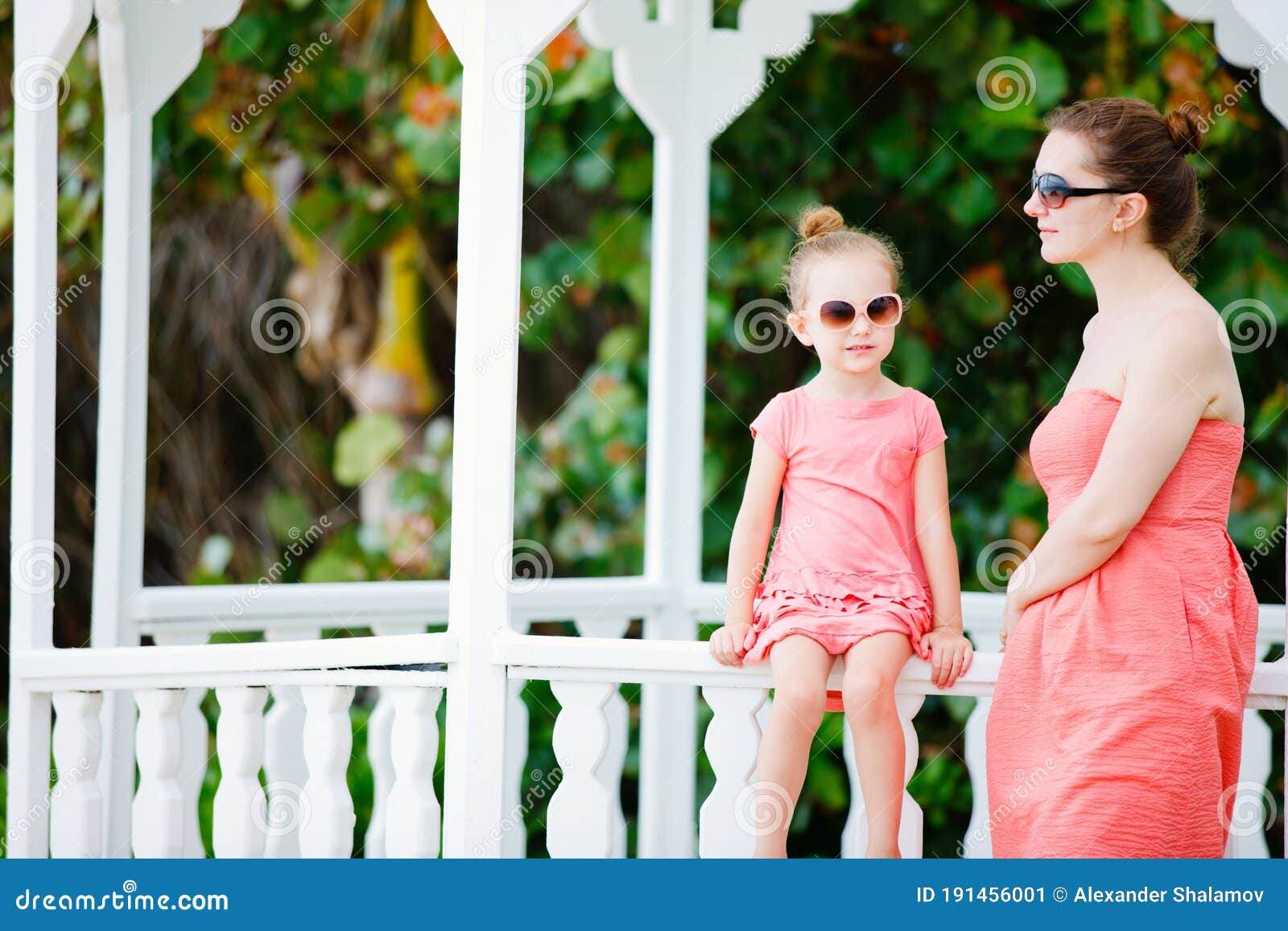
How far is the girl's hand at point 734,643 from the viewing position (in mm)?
2729

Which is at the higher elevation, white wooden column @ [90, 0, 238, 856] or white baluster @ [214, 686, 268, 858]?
white wooden column @ [90, 0, 238, 856]

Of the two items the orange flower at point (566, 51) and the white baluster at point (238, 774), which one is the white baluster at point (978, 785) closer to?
the white baluster at point (238, 774)

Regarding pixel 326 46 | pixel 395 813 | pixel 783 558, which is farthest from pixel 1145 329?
pixel 326 46

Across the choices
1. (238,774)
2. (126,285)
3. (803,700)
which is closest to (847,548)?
(803,700)

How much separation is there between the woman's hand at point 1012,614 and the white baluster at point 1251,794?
0.47 meters

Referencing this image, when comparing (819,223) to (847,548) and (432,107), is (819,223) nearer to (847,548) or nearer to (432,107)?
(847,548)

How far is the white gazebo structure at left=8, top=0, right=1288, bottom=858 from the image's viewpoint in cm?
295

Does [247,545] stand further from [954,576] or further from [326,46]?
[954,576]

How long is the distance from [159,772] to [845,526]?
1.69 m

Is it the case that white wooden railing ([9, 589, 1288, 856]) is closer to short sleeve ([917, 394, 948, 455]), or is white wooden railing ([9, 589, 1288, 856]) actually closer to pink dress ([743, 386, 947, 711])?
pink dress ([743, 386, 947, 711])

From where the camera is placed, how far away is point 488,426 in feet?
9.73

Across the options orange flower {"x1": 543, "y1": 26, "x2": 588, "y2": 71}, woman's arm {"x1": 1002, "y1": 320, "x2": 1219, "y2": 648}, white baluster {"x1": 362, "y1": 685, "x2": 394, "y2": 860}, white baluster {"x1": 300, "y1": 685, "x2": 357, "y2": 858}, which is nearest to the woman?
woman's arm {"x1": 1002, "y1": 320, "x2": 1219, "y2": 648}

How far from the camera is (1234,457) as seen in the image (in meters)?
2.42

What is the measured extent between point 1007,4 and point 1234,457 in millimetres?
2651
